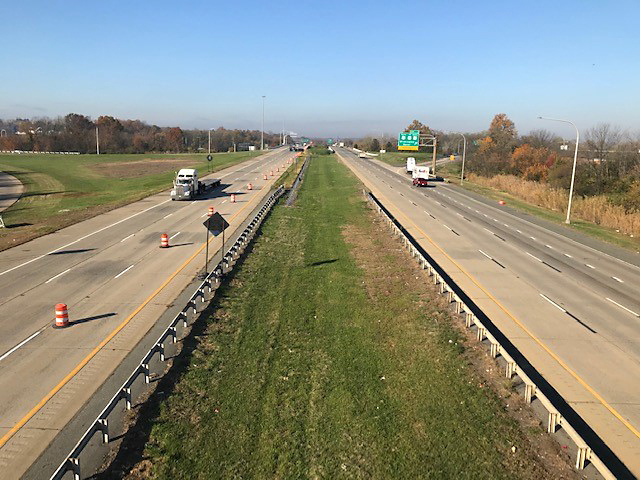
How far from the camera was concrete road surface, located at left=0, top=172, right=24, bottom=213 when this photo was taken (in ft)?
157

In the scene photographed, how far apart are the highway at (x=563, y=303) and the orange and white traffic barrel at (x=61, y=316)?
1374cm

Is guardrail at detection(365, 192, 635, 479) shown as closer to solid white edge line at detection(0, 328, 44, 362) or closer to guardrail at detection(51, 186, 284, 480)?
guardrail at detection(51, 186, 284, 480)

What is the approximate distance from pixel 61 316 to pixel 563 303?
17.6 m

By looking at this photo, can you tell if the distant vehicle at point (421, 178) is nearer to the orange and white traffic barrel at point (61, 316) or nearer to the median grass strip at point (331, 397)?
the median grass strip at point (331, 397)

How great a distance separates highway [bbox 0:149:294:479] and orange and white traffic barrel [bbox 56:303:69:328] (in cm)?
26

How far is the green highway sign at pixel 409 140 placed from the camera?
290 ft

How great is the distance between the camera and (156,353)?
44.2 ft

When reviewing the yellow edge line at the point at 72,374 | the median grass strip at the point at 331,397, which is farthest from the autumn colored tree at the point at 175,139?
the median grass strip at the point at 331,397

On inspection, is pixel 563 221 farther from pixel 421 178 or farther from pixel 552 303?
pixel 421 178

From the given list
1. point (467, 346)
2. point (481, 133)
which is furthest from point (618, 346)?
point (481, 133)

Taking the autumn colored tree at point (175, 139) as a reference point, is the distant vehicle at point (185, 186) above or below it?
below

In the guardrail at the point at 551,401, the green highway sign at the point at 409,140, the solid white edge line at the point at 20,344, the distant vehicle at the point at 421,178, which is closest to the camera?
the guardrail at the point at 551,401

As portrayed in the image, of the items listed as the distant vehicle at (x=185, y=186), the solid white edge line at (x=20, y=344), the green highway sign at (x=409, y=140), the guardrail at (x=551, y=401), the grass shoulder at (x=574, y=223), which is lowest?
the solid white edge line at (x=20, y=344)

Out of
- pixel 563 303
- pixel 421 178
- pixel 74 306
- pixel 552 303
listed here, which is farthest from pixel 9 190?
pixel 563 303
